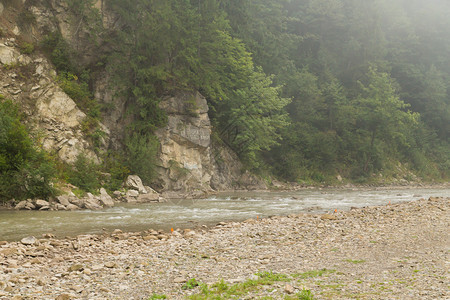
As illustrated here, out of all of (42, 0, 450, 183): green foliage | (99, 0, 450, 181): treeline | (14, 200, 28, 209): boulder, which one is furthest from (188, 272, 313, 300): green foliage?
(99, 0, 450, 181): treeline

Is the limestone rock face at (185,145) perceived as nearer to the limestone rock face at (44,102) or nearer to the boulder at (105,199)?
the limestone rock face at (44,102)

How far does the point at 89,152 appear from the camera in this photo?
23000 millimetres

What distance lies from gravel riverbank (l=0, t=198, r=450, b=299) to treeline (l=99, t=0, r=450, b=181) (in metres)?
18.2

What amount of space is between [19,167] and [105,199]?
4.66m

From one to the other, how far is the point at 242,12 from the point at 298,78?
11206 mm

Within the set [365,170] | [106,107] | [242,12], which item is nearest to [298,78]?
[242,12]

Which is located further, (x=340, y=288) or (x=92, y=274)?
(x=92, y=274)

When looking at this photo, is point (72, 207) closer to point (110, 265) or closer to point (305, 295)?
point (110, 265)

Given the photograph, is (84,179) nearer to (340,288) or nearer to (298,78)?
(340,288)

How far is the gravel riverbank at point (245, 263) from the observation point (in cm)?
572

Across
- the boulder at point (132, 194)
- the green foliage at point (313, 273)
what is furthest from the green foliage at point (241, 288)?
the boulder at point (132, 194)

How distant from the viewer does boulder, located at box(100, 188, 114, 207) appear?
63.3 feet

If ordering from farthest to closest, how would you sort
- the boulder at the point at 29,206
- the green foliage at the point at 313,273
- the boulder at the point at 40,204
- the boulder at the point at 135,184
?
the boulder at the point at 135,184 < the boulder at the point at 40,204 < the boulder at the point at 29,206 < the green foliage at the point at 313,273

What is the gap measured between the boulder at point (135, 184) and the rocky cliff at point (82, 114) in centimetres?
246
